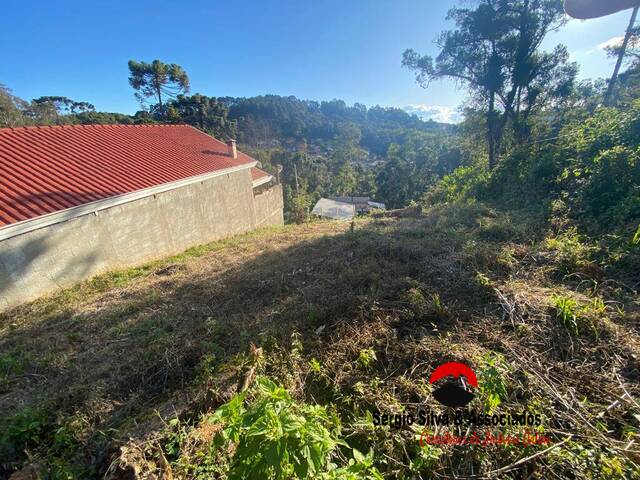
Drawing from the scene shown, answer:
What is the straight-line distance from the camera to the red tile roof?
573cm

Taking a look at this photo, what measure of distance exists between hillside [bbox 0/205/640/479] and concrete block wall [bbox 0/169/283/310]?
1054 mm

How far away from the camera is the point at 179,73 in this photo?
25.7 meters

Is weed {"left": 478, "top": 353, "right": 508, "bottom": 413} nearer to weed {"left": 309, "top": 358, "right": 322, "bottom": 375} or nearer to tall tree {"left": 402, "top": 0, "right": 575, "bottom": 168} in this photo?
weed {"left": 309, "top": 358, "right": 322, "bottom": 375}

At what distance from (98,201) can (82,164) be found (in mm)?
1955

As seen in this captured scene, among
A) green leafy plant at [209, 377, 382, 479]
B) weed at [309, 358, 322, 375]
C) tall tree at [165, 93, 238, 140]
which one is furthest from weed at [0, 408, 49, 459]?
tall tree at [165, 93, 238, 140]

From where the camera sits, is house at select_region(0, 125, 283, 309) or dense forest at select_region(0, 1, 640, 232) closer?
house at select_region(0, 125, 283, 309)

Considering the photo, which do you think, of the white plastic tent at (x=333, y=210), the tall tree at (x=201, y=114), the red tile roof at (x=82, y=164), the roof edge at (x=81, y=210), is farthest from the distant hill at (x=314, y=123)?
the roof edge at (x=81, y=210)

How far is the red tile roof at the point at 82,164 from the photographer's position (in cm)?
573

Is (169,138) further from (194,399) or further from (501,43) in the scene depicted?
(501,43)

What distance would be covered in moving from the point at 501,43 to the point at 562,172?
9.24m

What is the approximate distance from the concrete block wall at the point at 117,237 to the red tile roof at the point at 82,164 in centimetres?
45

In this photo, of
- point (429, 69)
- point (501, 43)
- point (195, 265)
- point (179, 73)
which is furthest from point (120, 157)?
point (179, 73)

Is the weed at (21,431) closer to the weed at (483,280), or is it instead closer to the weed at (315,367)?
the weed at (315,367)

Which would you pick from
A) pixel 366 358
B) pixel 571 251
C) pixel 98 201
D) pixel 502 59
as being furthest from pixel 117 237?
pixel 502 59
